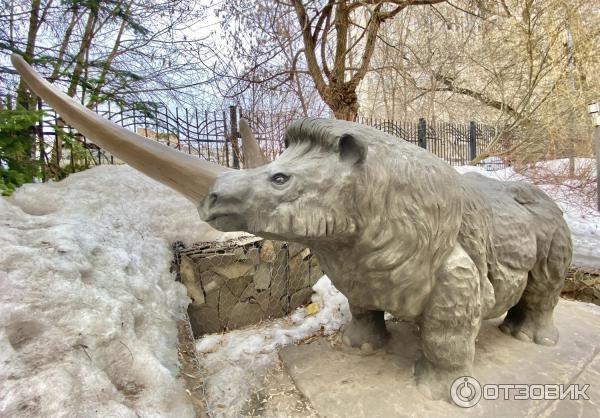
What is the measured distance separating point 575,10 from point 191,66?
5.54 meters

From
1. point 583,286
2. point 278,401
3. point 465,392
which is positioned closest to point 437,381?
point 465,392

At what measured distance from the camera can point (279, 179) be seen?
3.65 ft

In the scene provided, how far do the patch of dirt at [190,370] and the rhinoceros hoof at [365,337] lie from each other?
77 centimetres

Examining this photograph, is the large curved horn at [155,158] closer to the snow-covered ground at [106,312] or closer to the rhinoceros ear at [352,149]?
the rhinoceros ear at [352,149]

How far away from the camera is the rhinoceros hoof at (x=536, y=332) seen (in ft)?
6.05

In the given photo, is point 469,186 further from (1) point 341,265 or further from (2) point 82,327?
(2) point 82,327

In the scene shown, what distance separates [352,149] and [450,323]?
0.79 metres

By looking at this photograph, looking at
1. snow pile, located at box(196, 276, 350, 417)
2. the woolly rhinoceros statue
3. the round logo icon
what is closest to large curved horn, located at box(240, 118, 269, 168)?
the woolly rhinoceros statue

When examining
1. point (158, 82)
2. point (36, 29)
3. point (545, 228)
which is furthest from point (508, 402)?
point (36, 29)

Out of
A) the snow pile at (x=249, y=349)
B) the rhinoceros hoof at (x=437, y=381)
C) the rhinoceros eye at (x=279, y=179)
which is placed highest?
the rhinoceros eye at (x=279, y=179)

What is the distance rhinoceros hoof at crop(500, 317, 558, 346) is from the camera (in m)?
1.84

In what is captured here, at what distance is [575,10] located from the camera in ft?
16.9

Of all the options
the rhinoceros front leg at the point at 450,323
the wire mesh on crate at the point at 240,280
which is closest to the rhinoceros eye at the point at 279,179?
the rhinoceros front leg at the point at 450,323

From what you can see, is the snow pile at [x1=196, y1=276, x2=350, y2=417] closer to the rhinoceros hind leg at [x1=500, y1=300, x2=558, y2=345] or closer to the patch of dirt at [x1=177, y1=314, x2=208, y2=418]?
the patch of dirt at [x1=177, y1=314, x2=208, y2=418]
